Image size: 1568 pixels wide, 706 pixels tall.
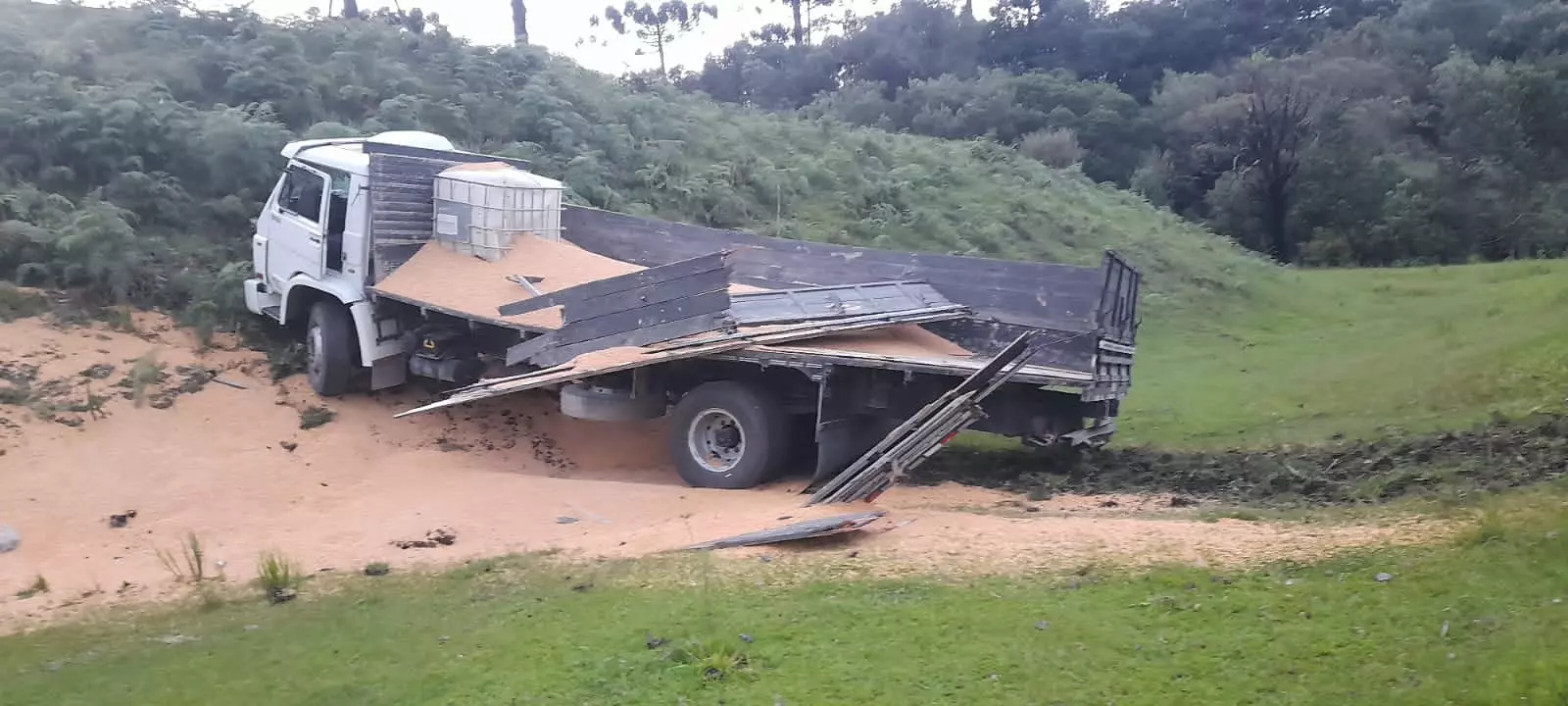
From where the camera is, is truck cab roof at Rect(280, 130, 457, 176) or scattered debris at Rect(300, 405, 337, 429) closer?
scattered debris at Rect(300, 405, 337, 429)

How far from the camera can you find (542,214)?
13.4 m

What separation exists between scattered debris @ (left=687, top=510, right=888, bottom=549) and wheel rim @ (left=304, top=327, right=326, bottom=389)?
23.7ft

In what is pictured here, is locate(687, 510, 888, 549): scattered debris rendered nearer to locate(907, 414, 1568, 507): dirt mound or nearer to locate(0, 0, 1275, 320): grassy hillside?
locate(907, 414, 1568, 507): dirt mound

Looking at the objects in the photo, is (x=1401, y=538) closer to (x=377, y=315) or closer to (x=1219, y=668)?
(x=1219, y=668)

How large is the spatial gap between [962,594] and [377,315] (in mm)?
8592

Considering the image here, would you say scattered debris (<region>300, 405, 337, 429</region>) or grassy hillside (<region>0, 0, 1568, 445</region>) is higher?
grassy hillside (<region>0, 0, 1568, 445</region>)

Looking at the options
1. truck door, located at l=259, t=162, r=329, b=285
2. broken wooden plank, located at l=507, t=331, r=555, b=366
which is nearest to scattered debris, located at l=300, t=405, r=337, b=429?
truck door, located at l=259, t=162, r=329, b=285

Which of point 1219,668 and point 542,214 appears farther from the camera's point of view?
point 542,214

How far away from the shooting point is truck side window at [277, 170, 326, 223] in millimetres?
13000

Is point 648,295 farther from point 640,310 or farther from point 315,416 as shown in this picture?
point 315,416

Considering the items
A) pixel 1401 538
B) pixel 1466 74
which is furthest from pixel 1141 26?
pixel 1401 538

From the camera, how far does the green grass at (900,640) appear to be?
494 centimetres

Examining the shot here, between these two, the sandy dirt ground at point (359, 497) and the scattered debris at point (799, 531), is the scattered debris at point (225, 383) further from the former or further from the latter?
the scattered debris at point (799, 531)

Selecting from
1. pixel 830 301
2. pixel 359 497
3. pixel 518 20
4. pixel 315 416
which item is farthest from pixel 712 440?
pixel 518 20
